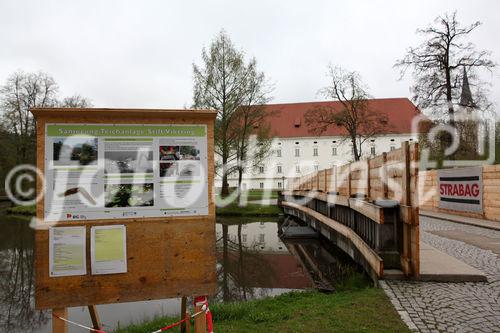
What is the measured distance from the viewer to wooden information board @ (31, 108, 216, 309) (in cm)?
374

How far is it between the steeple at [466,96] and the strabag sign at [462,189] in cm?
740

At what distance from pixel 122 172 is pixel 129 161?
12 cm

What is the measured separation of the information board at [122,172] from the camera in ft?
12.3

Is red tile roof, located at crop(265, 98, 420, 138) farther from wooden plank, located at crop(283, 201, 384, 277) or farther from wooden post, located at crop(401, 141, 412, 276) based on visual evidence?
wooden post, located at crop(401, 141, 412, 276)

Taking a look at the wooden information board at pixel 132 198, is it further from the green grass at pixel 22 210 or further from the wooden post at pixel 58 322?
the green grass at pixel 22 210

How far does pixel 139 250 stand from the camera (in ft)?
12.6

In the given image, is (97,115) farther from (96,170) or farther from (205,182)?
(205,182)

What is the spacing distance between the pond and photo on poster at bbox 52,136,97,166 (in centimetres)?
427

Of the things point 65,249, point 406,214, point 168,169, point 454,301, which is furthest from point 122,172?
point 406,214

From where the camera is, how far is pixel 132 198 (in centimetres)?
383

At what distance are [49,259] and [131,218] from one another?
800 mm

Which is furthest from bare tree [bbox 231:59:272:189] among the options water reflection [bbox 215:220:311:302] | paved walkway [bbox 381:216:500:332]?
paved walkway [bbox 381:216:500:332]

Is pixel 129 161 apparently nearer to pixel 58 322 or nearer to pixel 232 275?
pixel 58 322

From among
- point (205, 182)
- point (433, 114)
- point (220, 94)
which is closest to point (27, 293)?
point (205, 182)
